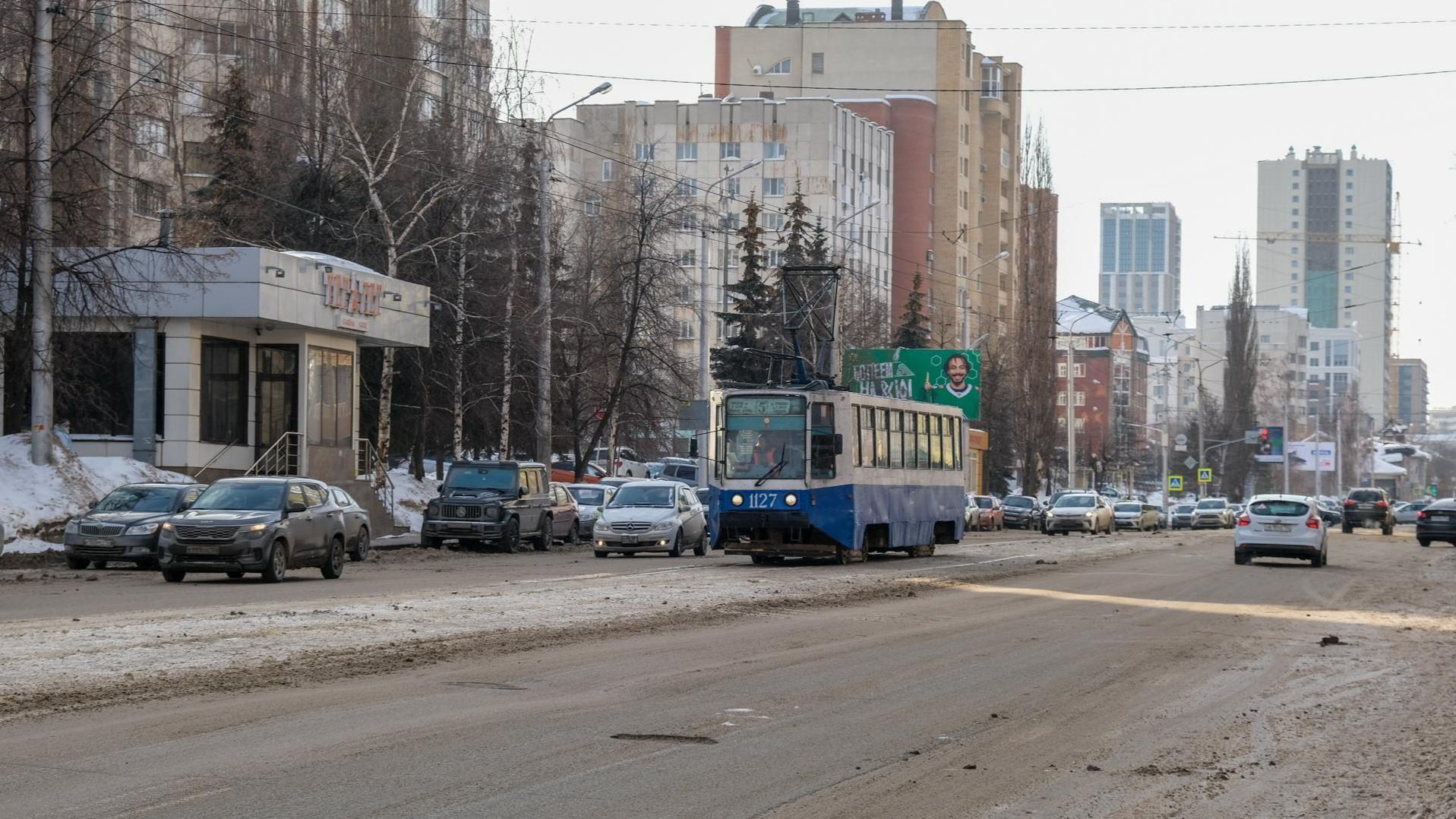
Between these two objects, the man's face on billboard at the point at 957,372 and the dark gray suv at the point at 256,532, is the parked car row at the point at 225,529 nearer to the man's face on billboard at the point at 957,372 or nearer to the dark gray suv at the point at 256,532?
the dark gray suv at the point at 256,532

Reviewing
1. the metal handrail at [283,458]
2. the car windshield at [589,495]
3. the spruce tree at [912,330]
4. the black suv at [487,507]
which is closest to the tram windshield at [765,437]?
the black suv at [487,507]

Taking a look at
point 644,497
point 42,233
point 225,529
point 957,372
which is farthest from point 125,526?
point 957,372

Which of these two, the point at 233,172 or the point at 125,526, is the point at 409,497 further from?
the point at 125,526

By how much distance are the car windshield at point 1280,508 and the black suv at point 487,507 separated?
1608 centimetres

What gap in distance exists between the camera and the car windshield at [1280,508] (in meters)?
36.0

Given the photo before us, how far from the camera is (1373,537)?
67688mm

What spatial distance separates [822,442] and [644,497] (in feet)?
20.2

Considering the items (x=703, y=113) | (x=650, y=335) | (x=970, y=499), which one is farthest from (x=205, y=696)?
(x=703, y=113)

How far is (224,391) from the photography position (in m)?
42.0

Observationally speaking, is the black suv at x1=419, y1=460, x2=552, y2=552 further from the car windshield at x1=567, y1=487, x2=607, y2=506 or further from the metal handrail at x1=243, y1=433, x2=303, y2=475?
the car windshield at x1=567, y1=487, x2=607, y2=506

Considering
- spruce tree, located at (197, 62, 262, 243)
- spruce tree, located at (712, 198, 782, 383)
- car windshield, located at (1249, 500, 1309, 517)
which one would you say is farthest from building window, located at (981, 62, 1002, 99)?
car windshield, located at (1249, 500, 1309, 517)

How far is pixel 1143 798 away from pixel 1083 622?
36.8ft

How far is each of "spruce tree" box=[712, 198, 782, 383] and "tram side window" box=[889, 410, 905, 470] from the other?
125 ft

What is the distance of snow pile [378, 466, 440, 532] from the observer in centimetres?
4794
